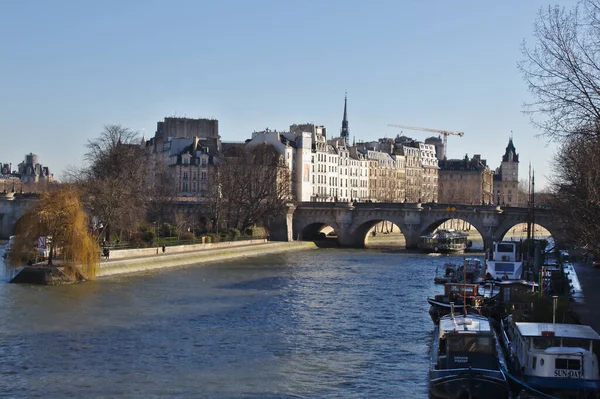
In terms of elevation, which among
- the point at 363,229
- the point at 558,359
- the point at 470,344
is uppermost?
the point at 363,229

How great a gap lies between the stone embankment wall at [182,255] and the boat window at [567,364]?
124 feet

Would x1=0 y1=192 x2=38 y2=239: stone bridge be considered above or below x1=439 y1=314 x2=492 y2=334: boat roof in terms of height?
above

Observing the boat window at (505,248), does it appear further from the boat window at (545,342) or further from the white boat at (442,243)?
the white boat at (442,243)

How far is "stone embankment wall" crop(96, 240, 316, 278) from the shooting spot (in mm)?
65250

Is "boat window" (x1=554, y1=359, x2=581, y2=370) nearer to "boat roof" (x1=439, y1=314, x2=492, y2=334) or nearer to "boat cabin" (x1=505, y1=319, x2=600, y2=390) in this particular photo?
"boat cabin" (x1=505, y1=319, x2=600, y2=390)

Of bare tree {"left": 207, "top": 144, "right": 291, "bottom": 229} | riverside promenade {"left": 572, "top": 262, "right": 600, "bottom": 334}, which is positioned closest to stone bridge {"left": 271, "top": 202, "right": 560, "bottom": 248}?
bare tree {"left": 207, "top": 144, "right": 291, "bottom": 229}

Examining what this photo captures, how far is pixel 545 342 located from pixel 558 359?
3.55ft

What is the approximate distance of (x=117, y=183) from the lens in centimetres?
7769

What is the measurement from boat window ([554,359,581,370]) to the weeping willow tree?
35276 mm

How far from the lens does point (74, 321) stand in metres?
43.4

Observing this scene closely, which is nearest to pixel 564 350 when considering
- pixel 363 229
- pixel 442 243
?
pixel 442 243

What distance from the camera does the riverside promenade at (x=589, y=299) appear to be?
38.8m

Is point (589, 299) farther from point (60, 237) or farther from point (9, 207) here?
point (9, 207)

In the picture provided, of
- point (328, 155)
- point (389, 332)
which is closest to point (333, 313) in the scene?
point (389, 332)
